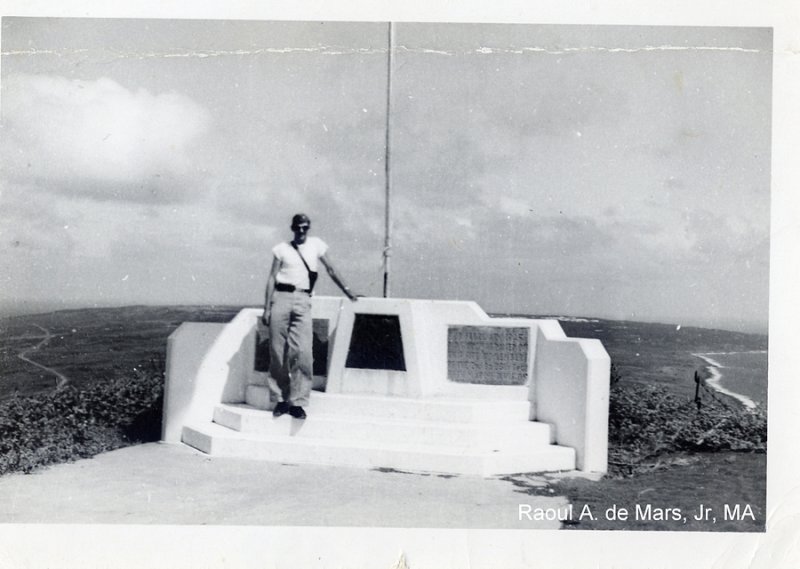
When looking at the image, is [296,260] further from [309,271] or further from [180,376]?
[180,376]

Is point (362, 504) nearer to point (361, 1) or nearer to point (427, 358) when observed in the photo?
point (427, 358)

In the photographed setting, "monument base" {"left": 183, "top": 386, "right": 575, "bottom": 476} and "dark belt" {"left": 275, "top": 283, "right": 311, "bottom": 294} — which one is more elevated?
"dark belt" {"left": 275, "top": 283, "right": 311, "bottom": 294}

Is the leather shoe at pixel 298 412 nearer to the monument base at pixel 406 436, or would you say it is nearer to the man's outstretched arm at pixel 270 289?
the monument base at pixel 406 436

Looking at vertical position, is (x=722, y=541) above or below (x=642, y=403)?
below

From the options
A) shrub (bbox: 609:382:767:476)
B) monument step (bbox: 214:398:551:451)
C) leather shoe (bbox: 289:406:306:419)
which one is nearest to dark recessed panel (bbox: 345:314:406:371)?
monument step (bbox: 214:398:551:451)

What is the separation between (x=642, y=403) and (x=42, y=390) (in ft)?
21.8

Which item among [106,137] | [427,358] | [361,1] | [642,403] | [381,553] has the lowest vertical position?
[381,553]

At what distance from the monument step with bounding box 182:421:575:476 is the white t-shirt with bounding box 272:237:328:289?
145 centimetres

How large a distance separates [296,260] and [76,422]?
9.86 feet

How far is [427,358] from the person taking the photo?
8.37 metres

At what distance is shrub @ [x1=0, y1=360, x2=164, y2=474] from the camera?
27.0ft

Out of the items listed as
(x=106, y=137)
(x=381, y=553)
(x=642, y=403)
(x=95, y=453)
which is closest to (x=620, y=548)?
(x=381, y=553)

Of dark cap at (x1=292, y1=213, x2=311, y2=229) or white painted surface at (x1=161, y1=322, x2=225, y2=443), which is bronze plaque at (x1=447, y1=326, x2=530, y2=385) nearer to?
dark cap at (x1=292, y1=213, x2=311, y2=229)

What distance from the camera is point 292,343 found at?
833 centimetres
